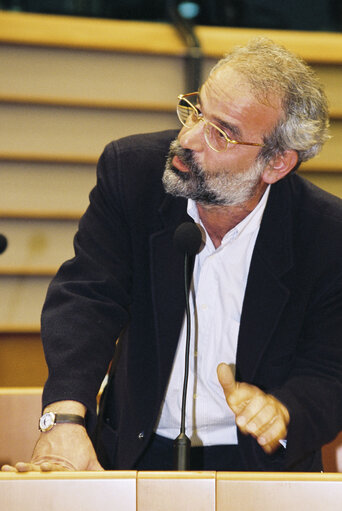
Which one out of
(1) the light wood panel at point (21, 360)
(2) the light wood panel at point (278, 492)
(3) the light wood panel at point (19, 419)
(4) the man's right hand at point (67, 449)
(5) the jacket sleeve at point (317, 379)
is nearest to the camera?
(2) the light wood panel at point (278, 492)

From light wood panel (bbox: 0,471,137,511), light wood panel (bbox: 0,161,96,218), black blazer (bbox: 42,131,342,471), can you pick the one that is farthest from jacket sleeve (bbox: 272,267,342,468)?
light wood panel (bbox: 0,161,96,218)

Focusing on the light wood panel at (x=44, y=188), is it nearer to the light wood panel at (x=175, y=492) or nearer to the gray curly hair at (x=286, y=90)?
the gray curly hair at (x=286, y=90)

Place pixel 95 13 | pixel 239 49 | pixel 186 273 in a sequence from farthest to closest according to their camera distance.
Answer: pixel 95 13, pixel 239 49, pixel 186 273

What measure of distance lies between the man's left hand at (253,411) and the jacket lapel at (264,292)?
217 millimetres

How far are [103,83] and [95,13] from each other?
46cm

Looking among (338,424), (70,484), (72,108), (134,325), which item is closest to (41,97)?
(72,108)

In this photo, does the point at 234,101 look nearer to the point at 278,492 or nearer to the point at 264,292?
the point at 264,292

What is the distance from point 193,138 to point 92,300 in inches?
17.9

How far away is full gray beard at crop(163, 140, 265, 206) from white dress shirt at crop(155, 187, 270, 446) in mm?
58

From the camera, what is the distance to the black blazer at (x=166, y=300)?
1464 mm

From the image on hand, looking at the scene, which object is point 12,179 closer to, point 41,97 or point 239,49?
point 41,97

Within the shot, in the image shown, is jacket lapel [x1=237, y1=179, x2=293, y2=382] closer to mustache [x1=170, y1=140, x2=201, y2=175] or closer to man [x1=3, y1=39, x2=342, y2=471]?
man [x1=3, y1=39, x2=342, y2=471]

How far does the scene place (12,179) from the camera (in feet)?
11.6

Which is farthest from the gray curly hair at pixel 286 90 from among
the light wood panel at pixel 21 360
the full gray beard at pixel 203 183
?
the light wood panel at pixel 21 360
